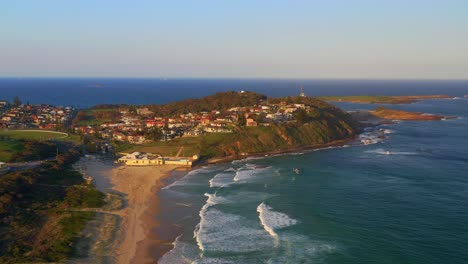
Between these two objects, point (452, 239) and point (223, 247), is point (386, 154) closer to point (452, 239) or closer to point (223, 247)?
point (452, 239)

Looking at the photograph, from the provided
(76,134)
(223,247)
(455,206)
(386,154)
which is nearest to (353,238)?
(223,247)

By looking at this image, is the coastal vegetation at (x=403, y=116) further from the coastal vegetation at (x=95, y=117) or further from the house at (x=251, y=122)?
the coastal vegetation at (x=95, y=117)

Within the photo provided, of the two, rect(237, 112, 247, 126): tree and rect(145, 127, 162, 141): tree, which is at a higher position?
rect(237, 112, 247, 126): tree

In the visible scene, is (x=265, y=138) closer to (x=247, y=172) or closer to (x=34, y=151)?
(x=247, y=172)

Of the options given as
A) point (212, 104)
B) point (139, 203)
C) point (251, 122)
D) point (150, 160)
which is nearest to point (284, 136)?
point (251, 122)

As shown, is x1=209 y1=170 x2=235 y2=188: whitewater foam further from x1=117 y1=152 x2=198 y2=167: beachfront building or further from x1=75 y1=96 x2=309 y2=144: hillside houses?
x1=75 y1=96 x2=309 y2=144: hillside houses

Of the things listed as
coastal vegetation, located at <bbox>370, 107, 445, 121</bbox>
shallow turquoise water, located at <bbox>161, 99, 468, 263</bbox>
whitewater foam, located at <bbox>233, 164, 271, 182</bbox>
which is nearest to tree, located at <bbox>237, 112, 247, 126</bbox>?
shallow turquoise water, located at <bbox>161, 99, 468, 263</bbox>

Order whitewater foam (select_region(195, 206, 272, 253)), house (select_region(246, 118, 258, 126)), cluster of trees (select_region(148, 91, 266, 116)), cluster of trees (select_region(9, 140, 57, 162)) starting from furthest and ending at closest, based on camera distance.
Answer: cluster of trees (select_region(148, 91, 266, 116)) → house (select_region(246, 118, 258, 126)) → cluster of trees (select_region(9, 140, 57, 162)) → whitewater foam (select_region(195, 206, 272, 253))
